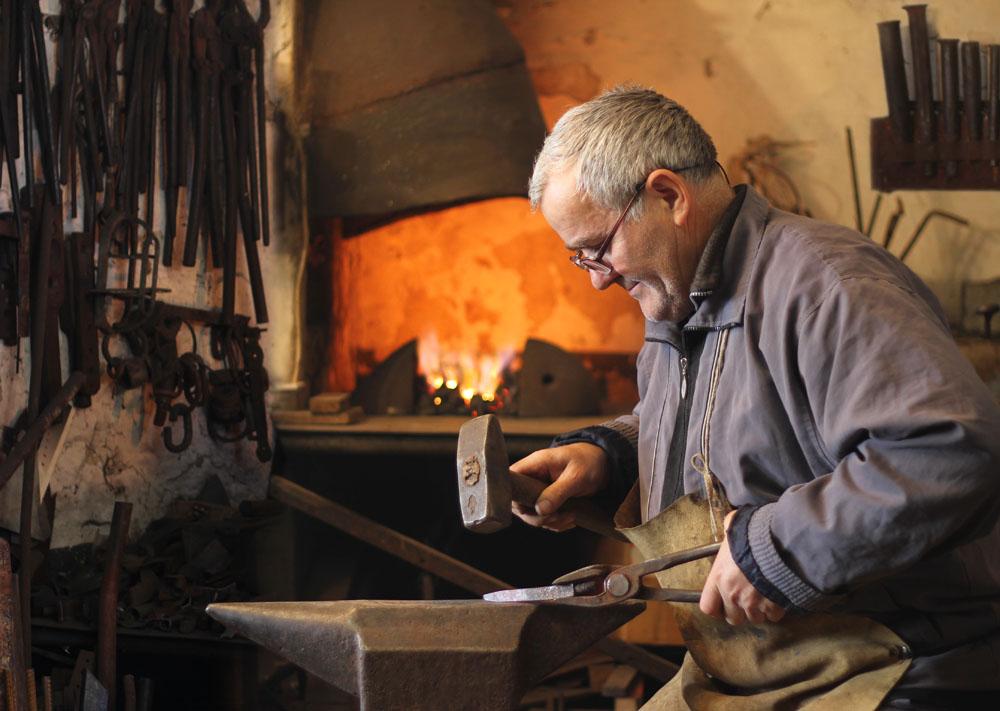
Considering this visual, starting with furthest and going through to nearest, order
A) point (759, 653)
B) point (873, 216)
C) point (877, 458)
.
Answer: point (873, 216), point (759, 653), point (877, 458)

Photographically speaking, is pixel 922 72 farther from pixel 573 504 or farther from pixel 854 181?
pixel 573 504

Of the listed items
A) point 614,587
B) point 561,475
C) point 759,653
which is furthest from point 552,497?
point 759,653

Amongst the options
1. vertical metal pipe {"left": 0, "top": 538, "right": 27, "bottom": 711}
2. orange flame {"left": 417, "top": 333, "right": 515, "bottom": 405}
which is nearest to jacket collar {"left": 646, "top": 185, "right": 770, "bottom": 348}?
vertical metal pipe {"left": 0, "top": 538, "right": 27, "bottom": 711}

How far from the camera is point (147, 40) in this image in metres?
3.92

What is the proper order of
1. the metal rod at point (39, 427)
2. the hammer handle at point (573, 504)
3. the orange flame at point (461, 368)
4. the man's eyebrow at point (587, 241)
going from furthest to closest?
1. the orange flame at point (461, 368)
2. the metal rod at point (39, 427)
3. the hammer handle at point (573, 504)
4. the man's eyebrow at point (587, 241)

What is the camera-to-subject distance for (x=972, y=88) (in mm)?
5102

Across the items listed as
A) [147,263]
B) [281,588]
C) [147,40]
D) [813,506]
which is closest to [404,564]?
[281,588]

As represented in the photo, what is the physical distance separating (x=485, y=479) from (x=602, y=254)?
47 cm

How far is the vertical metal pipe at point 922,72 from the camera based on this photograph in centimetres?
515

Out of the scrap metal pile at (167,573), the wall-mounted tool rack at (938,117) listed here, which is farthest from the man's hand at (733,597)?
the wall-mounted tool rack at (938,117)

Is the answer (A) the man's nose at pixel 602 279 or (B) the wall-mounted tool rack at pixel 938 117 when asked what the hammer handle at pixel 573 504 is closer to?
(A) the man's nose at pixel 602 279

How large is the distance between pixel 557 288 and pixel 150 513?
8.15 feet

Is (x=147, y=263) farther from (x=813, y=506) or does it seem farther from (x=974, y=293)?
(x=974, y=293)

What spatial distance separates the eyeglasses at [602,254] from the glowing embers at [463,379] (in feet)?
10.3
